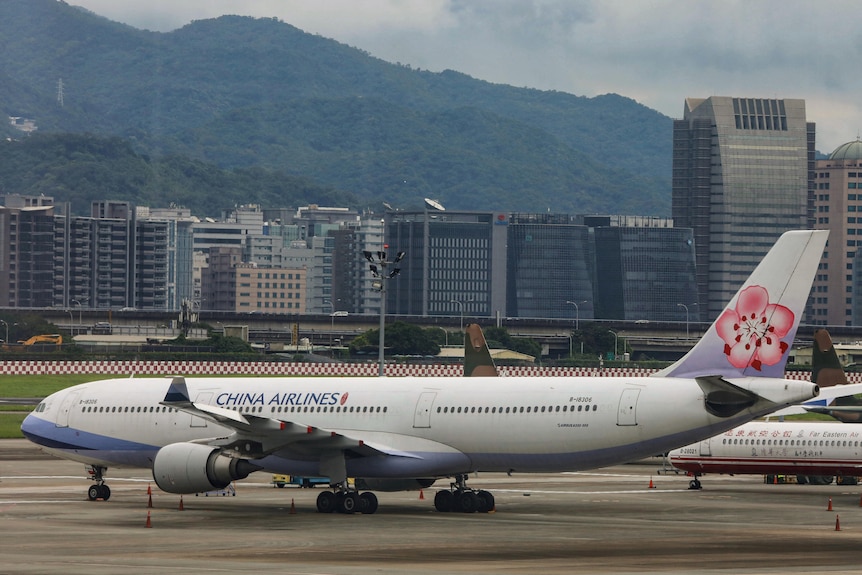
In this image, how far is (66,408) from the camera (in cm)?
4916

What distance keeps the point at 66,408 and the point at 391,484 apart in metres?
11.3

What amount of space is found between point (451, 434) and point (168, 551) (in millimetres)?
11251

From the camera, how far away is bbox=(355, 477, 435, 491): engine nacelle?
44.6 m

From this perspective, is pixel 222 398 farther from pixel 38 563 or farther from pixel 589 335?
pixel 589 335

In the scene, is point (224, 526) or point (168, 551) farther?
point (224, 526)

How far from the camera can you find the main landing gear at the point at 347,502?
142ft

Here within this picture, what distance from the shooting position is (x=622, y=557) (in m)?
32.9

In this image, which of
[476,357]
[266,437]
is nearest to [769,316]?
[266,437]

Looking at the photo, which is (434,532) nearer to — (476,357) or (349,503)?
(349,503)

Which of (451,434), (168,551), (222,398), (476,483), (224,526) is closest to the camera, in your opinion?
(168,551)

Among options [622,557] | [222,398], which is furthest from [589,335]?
[622,557]

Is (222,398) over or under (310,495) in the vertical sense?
over

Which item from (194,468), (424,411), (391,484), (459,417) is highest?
(424,411)

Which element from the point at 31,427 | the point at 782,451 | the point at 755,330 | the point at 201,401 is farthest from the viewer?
the point at 782,451
